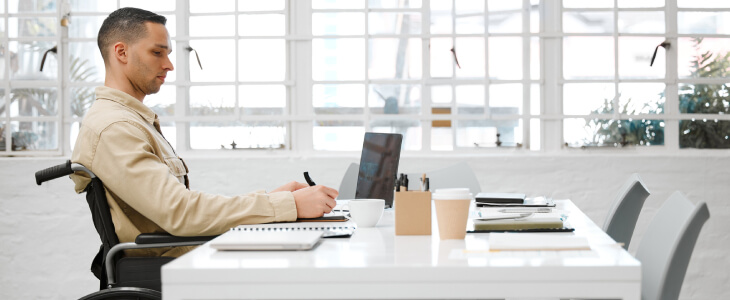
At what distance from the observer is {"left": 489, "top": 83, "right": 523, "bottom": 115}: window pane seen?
4.57m

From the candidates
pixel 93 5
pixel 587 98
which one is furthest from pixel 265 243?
pixel 93 5

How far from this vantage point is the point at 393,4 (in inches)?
181

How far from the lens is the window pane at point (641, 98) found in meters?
4.52

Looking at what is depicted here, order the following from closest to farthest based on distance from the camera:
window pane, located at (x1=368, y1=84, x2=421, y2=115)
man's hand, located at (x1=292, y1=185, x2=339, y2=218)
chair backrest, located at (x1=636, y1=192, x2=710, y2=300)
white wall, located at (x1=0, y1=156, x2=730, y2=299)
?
chair backrest, located at (x1=636, y1=192, x2=710, y2=300), man's hand, located at (x1=292, y1=185, x2=339, y2=218), white wall, located at (x1=0, y1=156, x2=730, y2=299), window pane, located at (x1=368, y1=84, x2=421, y2=115)

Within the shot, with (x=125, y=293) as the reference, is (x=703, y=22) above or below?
above

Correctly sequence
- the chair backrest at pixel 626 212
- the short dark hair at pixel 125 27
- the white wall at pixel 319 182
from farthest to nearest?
the white wall at pixel 319 182
the chair backrest at pixel 626 212
the short dark hair at pixel 125 27

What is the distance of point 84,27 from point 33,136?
769mm

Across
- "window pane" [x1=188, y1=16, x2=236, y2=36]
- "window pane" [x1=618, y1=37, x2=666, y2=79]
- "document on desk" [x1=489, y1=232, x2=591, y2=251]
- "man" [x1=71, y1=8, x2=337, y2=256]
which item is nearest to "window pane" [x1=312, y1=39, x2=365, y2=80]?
"window pane" [x1=188, y1=16, x2=236, y2=36]

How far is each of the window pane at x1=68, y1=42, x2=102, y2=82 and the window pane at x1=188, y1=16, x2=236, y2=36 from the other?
635mm

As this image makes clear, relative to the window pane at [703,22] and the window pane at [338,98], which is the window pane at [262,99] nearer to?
the window pane at [338,98]

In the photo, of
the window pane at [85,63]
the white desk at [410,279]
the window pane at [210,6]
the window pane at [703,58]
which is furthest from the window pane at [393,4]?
the white desk at [410,279]

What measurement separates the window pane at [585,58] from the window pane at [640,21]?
18 centimetres

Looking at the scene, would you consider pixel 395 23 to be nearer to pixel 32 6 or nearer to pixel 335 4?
pixel 335 4

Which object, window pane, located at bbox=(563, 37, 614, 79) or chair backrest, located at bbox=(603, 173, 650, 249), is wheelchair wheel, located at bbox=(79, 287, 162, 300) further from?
window pane, located at bbox=(563, 37, 614, 79)
